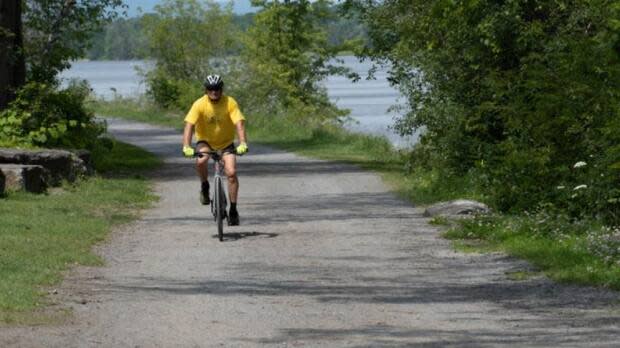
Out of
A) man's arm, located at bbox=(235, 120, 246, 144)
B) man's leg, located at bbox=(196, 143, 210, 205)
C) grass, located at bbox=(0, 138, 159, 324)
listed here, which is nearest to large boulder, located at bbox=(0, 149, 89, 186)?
grass, located at bbox=(0, 138, 159, 324)

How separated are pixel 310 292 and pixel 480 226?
5.04 m

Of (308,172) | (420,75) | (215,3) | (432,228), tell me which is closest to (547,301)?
(432,228)

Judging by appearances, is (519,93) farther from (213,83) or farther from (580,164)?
(213,83)

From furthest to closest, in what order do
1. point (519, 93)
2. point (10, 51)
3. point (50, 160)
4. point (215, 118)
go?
point (10, 51) → point (50, 160) → point (519, 93) → point (215, 118)

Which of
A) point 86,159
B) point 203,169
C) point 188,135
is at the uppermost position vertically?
point 188,135

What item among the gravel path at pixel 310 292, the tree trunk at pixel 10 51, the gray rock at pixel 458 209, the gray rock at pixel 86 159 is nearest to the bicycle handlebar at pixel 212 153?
the gravel path at pixel 310 292

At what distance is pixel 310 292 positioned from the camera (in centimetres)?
1304

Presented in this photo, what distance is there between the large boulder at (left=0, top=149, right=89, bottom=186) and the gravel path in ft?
13.6

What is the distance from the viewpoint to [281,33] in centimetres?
6309

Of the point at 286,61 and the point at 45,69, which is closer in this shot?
the point at 45,69

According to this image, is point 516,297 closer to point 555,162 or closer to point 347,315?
Answer: point 347,315

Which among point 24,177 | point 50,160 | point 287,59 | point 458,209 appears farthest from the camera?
point 287,59

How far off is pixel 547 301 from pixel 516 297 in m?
0.37

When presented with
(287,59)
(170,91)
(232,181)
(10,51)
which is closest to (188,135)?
(232,181)
